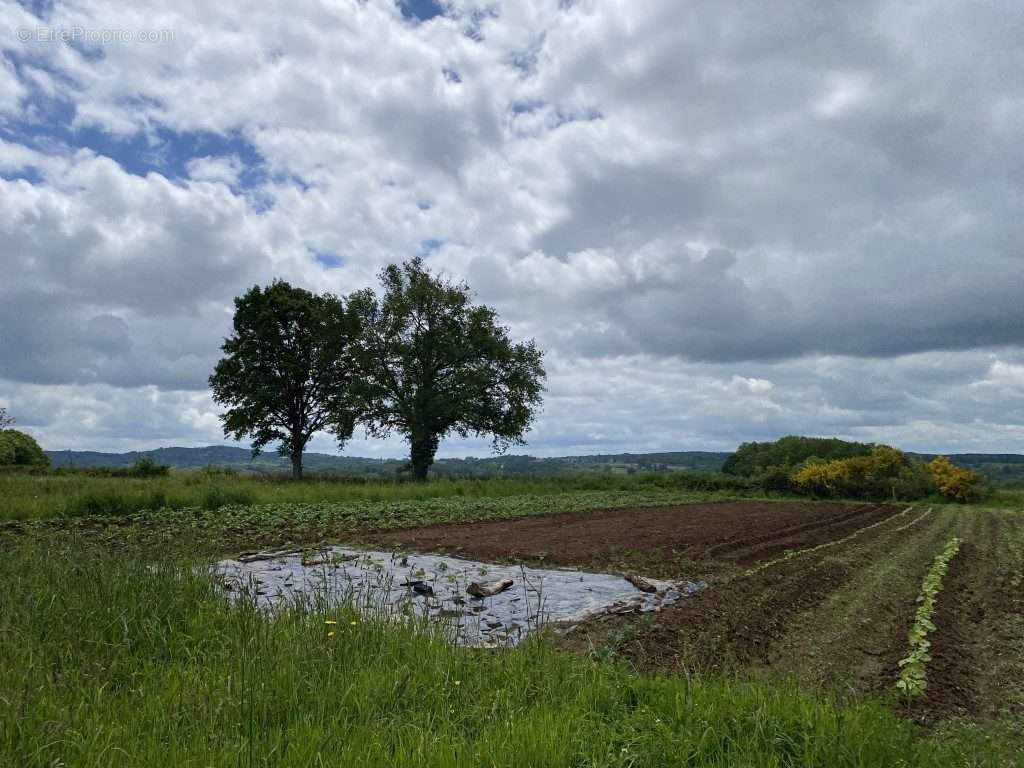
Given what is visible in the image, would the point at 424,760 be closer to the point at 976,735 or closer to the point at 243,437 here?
the point at 976,735

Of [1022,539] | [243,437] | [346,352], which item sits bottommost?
[1022,539]

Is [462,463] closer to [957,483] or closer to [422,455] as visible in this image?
[422,455]

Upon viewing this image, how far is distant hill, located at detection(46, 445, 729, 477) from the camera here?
4341 cm

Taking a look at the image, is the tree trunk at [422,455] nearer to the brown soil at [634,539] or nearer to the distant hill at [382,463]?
the distant hill at [382,463]

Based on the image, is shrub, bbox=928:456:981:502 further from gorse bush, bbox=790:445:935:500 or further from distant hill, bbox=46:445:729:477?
distant hill, bbox=46:445:729:477

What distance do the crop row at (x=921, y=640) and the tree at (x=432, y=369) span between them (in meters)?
32.1

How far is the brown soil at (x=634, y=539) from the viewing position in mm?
14281

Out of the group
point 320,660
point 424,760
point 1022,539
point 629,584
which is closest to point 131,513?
point 629,584

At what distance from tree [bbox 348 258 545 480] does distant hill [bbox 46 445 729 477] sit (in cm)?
381

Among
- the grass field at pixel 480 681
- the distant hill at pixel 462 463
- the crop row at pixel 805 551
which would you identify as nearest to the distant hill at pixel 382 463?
the distant hill at pixel 462 463

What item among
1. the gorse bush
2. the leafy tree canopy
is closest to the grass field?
the gorse bush

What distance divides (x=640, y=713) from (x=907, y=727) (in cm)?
179

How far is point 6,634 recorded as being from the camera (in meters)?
5.37

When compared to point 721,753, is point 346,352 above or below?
above
